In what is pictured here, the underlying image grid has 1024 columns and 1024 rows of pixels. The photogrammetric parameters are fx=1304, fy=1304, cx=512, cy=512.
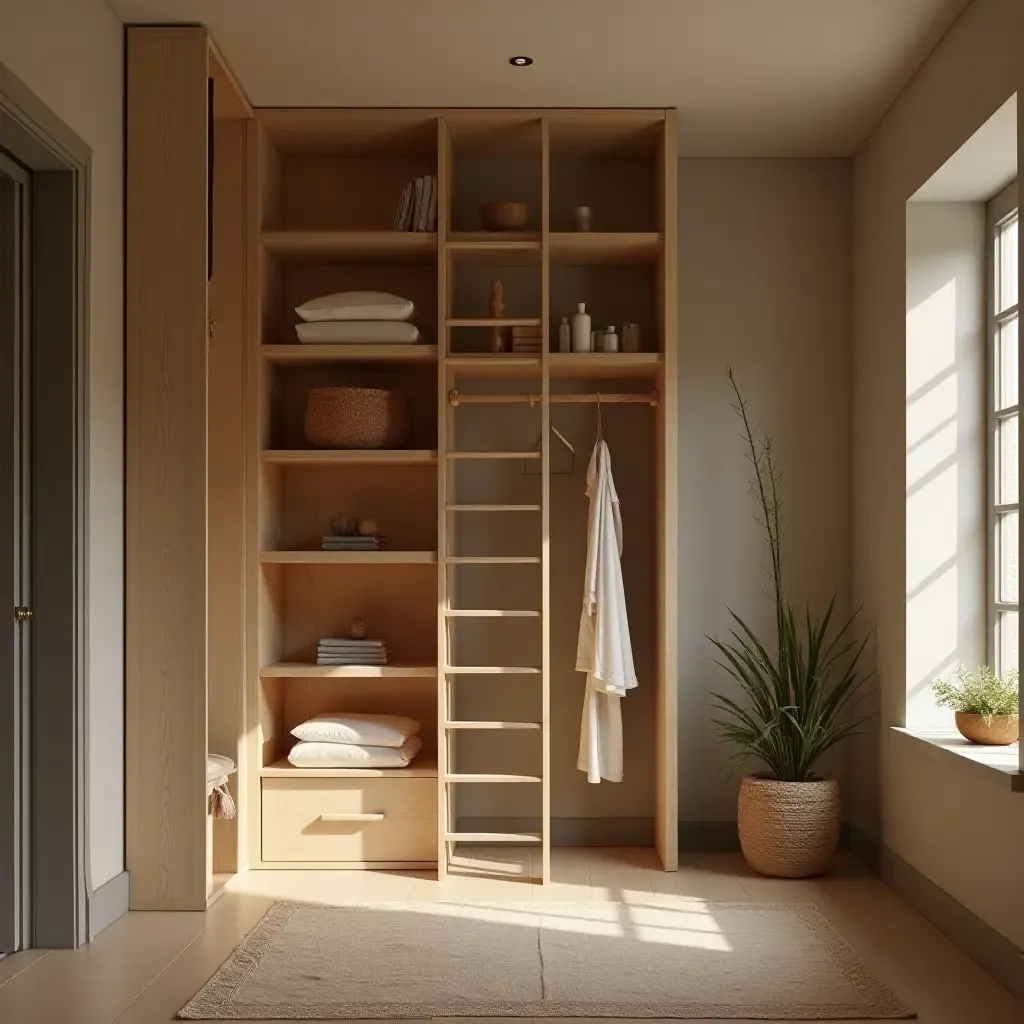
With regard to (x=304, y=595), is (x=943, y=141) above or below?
above

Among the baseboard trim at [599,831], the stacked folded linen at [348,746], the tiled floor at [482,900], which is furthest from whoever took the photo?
the baseboard trim at [599,831]

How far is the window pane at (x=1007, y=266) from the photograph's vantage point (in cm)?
446

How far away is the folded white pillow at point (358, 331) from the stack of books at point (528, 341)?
15.4 inches

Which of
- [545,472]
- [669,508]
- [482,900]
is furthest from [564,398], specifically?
[482,900]

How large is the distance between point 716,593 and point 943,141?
2002mm

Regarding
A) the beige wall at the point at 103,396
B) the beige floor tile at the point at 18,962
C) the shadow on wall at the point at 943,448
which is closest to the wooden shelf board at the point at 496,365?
the beige wall at the point at 103,396

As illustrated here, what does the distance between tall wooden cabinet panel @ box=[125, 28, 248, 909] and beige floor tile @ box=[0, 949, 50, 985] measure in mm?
461

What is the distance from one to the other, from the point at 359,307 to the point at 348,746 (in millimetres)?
1653

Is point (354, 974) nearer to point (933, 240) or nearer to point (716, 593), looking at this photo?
point (716, 593)

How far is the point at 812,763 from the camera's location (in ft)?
17.0

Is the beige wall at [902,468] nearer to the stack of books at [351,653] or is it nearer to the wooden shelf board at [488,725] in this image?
the wooden shelf board at [488,725]

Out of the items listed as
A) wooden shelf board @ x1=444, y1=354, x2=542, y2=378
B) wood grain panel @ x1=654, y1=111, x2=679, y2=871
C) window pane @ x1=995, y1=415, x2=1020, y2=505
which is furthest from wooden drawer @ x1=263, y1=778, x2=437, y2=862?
window pane @ x1=995, y1=415, x2=1020, y2=505

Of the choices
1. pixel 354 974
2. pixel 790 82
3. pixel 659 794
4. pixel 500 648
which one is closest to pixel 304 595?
pixel 500 648

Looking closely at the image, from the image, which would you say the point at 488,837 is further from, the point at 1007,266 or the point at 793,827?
the point at 1007,266
